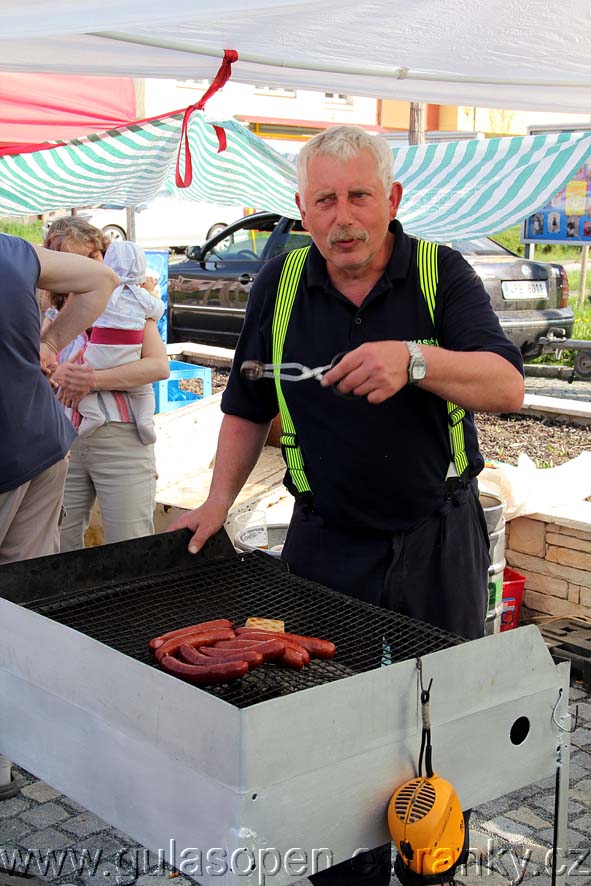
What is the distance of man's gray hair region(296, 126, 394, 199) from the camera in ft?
8.25

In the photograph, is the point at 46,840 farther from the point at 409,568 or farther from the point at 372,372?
the point at 372,372

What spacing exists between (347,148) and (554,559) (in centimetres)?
320

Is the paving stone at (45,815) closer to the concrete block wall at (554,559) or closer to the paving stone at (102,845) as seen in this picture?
the paving stone at (102,845)

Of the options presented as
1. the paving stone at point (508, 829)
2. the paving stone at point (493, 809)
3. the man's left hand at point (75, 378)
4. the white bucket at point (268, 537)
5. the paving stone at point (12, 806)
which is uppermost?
the man's left hand at point (75, 378)

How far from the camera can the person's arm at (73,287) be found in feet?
11.9

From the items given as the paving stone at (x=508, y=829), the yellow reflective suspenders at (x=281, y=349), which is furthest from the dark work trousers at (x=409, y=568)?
the paving stone at (x=508, y=829)

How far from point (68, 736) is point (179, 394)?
6.29 meters

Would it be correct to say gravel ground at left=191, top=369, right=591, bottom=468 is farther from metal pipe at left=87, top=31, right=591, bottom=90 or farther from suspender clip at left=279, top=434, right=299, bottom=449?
suspender clip at left=279, top=434, right=299, bottom=449

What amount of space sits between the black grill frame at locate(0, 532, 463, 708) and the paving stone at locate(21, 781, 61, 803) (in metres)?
1.45

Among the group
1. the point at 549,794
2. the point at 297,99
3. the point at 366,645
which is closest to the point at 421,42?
the point at 366,645

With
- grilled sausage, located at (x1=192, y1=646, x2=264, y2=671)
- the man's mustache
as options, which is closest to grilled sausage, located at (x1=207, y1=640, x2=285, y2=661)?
grilled sausage, located at (x1=192, y1=646, x2=264, y2=671)

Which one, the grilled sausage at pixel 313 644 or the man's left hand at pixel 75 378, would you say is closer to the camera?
the grilled sausage at pixel 313 644

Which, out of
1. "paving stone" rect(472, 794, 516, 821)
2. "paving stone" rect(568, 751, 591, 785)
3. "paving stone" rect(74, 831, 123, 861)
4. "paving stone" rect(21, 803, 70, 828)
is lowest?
"paving stone" rect(21, 803, 70, 828)

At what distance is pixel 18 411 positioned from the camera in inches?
131
